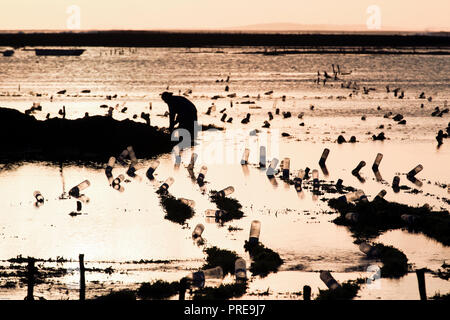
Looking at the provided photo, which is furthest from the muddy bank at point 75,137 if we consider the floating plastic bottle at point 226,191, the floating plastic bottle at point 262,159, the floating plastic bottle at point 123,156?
the floating plastic bottle at point 226,191

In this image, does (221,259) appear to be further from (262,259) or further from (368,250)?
(368,250)

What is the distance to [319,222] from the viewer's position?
87.3ft

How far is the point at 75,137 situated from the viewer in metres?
43.0

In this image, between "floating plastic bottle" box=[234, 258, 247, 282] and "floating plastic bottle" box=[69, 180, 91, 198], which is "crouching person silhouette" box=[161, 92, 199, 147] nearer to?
"floating plastic bottle" box=[69, 180, 91, 198]

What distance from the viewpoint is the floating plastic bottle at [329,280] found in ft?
61.2

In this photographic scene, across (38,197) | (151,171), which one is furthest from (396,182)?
(38,197)

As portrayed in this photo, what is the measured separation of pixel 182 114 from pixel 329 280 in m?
28.2

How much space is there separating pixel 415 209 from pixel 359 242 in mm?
3946

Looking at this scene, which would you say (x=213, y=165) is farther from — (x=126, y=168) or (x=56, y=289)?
(x=56, y=289)

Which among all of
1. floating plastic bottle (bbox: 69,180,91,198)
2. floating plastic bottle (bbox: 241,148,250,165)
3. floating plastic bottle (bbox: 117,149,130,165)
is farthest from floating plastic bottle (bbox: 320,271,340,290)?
floating plastic bottle (bbox: 117,149,130,165)

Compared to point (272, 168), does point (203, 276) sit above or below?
above

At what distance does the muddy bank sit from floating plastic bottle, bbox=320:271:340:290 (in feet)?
75.1

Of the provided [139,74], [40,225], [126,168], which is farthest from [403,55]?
[40,225]

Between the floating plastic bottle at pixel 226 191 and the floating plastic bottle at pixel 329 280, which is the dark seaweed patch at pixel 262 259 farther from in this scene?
the floating plastic bottle at pixel 226 191
